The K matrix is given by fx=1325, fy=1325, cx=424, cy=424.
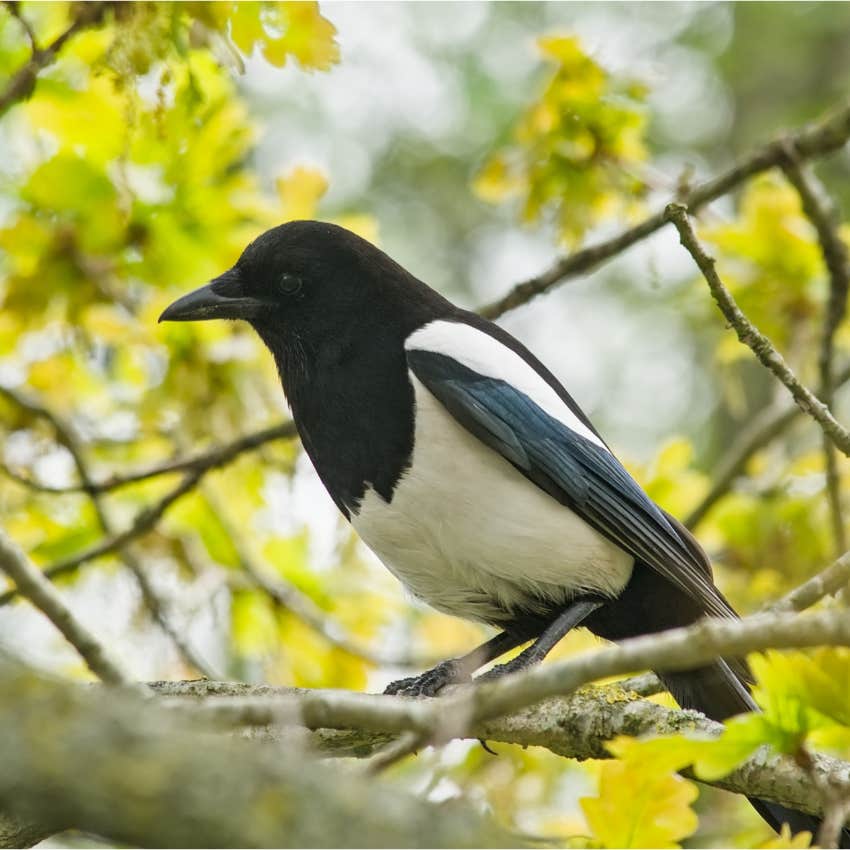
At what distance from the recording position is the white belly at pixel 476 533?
322 centimetres

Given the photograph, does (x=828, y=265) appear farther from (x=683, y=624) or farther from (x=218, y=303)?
(x=218, y=303)

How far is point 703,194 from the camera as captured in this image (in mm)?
4027

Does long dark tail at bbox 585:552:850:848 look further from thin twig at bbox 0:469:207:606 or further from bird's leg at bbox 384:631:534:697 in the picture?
thin twig at bbox 0:469:207:606

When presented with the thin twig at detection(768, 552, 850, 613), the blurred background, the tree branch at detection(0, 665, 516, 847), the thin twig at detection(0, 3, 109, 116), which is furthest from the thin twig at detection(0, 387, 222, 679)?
the tree branch at detection(0, 665, 516, 847)

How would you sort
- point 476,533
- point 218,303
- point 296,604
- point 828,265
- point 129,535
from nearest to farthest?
point 476,533, point 218,303, point 129,535, point 828,265, point 296,604

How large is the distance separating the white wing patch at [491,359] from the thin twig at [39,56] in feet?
3.68

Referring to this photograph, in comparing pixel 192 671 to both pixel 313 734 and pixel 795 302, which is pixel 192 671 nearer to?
pixel 313 734

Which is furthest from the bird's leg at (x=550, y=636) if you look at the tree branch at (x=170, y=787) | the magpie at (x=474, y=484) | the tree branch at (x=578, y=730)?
the tree branch at (x=170, y=787)

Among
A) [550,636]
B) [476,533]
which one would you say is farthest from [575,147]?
[550,636]

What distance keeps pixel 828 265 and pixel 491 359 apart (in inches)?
51.6

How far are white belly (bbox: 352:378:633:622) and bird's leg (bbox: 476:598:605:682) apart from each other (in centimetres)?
4

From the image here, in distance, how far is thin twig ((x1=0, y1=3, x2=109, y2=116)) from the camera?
285 cm

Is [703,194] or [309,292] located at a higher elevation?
[703,194]

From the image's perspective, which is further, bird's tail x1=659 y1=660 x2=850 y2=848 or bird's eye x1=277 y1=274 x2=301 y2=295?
bird's eye x1=277 y1=274 x2=301 y2=295
